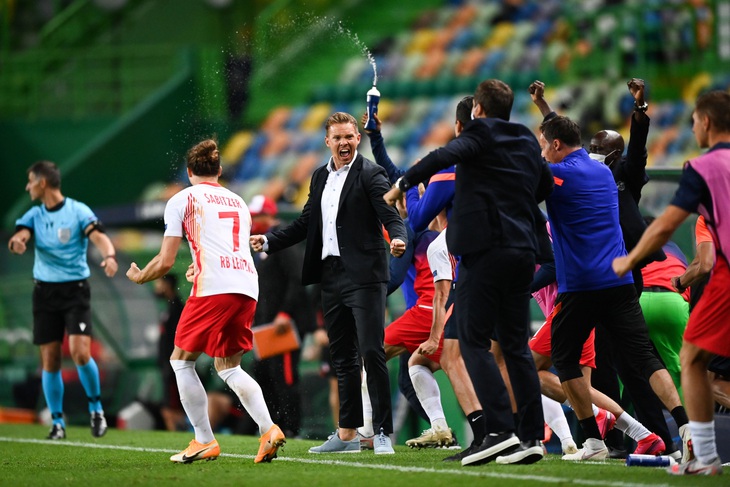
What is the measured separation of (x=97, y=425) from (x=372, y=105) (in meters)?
4.65

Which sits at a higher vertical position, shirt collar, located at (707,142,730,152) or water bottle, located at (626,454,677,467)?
shirt collar, located at (707,142,730,152)

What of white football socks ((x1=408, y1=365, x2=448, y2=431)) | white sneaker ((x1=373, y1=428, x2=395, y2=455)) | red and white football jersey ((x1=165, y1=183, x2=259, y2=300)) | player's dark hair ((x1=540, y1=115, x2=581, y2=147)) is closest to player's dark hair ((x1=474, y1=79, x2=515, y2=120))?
player's dark hair ((x1=540, y1=115, x2=581, y2=147))

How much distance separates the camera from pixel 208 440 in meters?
7.88

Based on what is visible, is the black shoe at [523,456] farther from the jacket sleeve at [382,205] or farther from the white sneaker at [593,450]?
the jacket sleeve at [382,205]

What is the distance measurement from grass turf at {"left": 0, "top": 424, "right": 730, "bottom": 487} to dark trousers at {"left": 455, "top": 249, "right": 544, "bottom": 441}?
309 mm

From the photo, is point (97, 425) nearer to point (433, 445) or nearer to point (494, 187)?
point (433, 445)

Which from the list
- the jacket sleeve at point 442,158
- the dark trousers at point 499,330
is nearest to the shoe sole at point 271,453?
the dark trousers at point 499,330

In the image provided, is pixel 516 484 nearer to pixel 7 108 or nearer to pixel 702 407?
pixel 702 407

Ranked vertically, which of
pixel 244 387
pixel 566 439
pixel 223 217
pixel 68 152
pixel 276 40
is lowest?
pixel 566 439

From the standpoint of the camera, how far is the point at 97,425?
37.3 ft

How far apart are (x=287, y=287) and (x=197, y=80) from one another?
13.5 metres

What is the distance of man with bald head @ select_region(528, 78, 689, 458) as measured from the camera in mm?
7836

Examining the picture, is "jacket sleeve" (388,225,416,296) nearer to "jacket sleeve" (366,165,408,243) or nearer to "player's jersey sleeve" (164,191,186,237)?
"jacket sleeve" (366,165,408,243)

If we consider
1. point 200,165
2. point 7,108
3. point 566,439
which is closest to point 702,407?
point 566,439
